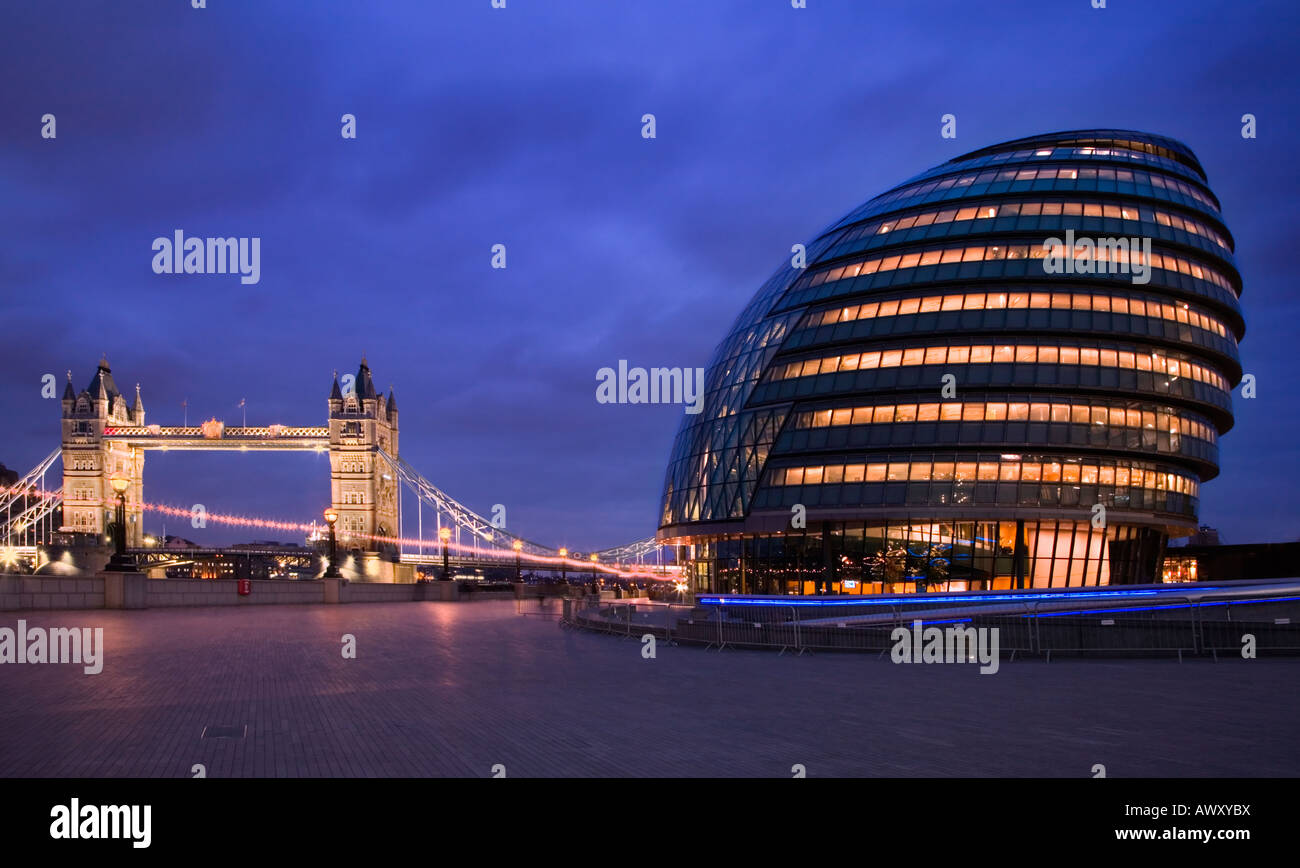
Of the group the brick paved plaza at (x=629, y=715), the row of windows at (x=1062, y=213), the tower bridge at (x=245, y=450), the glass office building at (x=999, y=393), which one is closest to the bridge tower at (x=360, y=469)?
the tower bridge at (x=245, y=450)

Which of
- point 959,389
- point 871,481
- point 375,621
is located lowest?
point 375,621

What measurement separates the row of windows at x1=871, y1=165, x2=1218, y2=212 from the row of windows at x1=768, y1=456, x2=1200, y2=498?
17.6 m

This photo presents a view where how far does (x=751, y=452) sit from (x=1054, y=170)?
25.4 meters

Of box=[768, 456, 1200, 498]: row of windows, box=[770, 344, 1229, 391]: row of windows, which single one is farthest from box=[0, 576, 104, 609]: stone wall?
box=[770, 344, 1229, 391]: row of windows

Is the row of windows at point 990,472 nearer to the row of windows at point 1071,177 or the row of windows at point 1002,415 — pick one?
the row of windows at point 1002,415

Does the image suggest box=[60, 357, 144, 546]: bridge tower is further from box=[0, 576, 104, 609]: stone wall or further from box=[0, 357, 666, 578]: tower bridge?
box=[0, 576, 104, 609]: stone wall

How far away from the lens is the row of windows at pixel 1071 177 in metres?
60.5

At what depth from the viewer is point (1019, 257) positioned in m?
56.9

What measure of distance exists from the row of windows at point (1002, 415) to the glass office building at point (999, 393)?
91 millimetres

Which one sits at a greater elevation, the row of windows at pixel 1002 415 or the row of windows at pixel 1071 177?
the row of windows at pixel 1071 177

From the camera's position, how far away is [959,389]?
55562 mm
